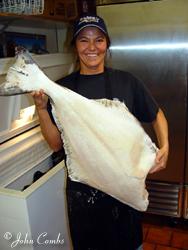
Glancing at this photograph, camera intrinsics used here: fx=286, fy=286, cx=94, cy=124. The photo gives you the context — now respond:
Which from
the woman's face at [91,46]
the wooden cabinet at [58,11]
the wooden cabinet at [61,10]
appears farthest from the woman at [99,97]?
the wooden cabinet at [61,10]

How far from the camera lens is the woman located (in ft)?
3.32

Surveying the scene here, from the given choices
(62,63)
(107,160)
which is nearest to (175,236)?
(107,160)

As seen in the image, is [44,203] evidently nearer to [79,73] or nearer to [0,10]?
[79,73]

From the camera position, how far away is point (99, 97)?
40.5 inches

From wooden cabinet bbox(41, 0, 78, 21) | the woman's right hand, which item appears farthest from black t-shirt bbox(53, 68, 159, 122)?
wooden cabinet bbox(41, 0, 78, 21)

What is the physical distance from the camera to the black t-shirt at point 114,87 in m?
1.04

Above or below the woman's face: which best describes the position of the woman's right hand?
below

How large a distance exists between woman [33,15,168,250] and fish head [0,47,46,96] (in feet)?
0.28

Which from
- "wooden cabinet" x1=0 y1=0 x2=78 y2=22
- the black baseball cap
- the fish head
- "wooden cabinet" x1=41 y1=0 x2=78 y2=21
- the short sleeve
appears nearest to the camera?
the fish head

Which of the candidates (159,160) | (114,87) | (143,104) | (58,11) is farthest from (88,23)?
(58,11)

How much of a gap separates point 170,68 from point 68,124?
3.19 feet

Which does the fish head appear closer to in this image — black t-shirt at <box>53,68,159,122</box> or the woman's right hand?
the woman's right hand

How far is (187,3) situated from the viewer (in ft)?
5.16

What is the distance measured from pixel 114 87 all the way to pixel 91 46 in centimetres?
17
